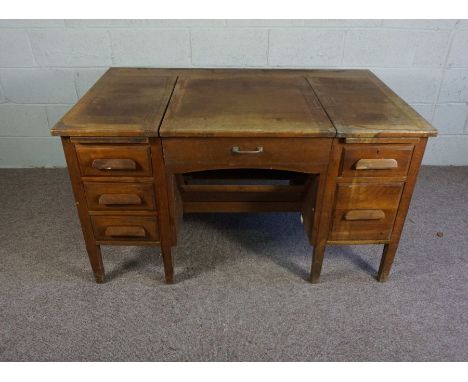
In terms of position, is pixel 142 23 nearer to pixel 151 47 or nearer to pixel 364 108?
pixel 151 47

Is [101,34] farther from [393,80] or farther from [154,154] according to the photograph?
[393,80]

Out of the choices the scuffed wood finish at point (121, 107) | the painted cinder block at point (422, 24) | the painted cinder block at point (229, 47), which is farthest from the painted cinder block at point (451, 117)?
the scuffed wood finish at point (121, 107)

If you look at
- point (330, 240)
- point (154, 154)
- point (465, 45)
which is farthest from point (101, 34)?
point (465, 45)

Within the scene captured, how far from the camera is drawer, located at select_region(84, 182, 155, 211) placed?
135 centimetres

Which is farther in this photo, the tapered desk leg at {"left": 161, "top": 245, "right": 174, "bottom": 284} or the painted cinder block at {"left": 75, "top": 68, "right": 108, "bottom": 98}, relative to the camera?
the painted cinder block at {"left": 75, "top": 68, "right": 108, "bottom": 98}

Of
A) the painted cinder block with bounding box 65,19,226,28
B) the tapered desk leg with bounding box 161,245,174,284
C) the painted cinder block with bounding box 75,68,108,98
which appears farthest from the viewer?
the painted cinder block with bounding box 75,68,108,98

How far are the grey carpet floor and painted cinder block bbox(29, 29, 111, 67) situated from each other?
848mm

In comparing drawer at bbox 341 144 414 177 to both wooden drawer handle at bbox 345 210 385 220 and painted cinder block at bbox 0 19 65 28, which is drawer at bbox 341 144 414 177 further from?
painted cinder block at bbox 0 19 65 28

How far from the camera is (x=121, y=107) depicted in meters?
1.41

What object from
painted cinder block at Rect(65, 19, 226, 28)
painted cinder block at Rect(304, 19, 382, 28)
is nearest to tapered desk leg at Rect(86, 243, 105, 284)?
painted cinder block at Rect(65, 19, 226, 28)

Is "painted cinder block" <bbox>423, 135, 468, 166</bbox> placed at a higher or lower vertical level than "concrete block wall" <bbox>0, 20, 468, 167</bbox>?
lower

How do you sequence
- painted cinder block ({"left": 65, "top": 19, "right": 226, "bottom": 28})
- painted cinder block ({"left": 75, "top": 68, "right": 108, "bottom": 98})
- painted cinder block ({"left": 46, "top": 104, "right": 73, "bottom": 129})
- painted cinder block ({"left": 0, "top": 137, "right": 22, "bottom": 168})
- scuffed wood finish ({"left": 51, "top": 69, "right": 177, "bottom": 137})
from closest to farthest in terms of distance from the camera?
scuffed wood finish ({"left": 51, "top": 69, "right": 177, "bottom": 137}), painted cinder block ({"left": 65, "top": 19, "right": 226, "bottom": 28}), painted cinder block ({"left": 75, "top": 68, "right": 108, "bottom": 98}), painted cinder block ({"left": 46, "top": 104, "right": 73, "bottom": 129}), painted cinder block ({"left": 0, "top": 137, "right": 22, "bottom": 168})

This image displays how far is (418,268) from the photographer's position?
5.60ft

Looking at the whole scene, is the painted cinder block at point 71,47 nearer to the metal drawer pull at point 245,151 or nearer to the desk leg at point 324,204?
the metal drawer pull at point 245,151
